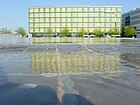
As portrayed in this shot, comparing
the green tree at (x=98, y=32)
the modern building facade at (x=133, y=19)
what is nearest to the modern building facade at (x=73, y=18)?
the green tree at (x=98, y=32)

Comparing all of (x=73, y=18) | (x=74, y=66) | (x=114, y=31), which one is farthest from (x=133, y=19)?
(x=74, y=66)

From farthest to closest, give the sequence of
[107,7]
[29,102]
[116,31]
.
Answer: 1. [107,7]
2. [116,31]
3. [29,102]

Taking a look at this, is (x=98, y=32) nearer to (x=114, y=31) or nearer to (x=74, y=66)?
(x=114, y=31)

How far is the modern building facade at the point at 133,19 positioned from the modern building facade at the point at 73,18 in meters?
9.78

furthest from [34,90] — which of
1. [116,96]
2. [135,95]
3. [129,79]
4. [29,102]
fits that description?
[129,79]

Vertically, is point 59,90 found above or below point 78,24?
below

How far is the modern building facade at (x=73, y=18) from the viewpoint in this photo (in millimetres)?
138000

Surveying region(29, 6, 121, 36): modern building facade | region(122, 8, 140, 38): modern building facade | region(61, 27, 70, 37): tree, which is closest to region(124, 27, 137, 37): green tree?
region(122, 8, 140, 38): modern building facade

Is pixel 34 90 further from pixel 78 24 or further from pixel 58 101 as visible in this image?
pixel 78 24

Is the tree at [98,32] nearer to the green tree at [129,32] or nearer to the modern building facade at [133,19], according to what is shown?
the green tree at [129,32]

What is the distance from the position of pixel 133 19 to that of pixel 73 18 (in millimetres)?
36865

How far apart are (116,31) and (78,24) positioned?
81.1 feet

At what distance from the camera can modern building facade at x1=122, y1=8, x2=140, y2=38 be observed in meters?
133

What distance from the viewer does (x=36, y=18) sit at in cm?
14012
